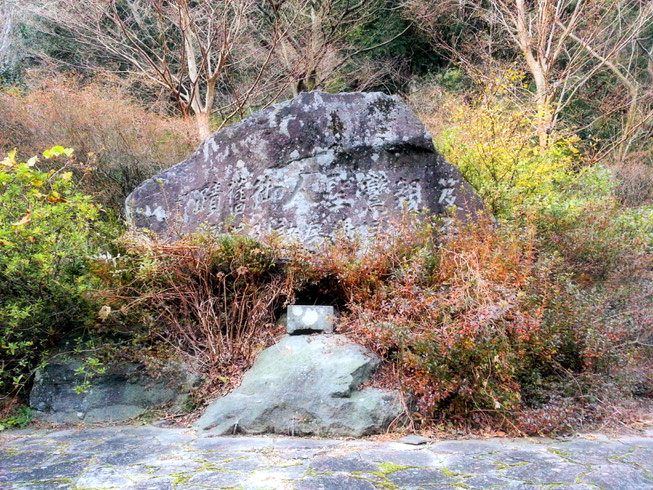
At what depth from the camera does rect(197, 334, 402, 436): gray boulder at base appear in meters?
3.79

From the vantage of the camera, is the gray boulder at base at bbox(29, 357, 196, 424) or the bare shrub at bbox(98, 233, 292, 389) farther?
the bare shrub at bbox(98, 233, 292, 389)

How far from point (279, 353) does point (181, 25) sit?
22.4ft

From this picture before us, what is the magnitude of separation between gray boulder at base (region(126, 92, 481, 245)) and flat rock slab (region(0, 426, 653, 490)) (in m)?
2.27

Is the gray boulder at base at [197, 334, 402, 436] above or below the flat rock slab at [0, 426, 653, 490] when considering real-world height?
above

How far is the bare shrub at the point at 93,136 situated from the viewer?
8398 mm

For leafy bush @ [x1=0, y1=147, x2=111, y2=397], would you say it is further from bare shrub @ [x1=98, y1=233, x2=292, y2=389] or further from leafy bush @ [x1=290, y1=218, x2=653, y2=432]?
leafy bush @ [x1=290, y1=218, x2=653, y2=432]

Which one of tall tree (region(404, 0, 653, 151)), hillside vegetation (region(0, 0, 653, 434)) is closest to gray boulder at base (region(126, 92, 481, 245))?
hillside vegetation (region(0, 0, 653, 434))

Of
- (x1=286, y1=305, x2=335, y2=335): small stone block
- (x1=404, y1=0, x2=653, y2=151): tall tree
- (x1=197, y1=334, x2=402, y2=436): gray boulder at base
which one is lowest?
(x1=197, y1=334, x2=402, y2=436): gray boulder at base

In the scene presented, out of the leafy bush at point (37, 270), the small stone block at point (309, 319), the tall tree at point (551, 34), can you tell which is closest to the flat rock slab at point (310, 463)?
the leafy bush at point (37, 270)

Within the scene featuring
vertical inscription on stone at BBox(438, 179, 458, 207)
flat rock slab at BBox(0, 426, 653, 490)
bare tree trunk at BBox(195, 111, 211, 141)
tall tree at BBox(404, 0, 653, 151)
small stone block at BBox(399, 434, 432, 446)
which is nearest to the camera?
flat rock slab at BBox(0, 426, 653, 490)

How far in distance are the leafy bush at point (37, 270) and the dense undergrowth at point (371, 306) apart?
0.5 inches

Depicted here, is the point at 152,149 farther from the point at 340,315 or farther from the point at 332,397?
the point at 332,397

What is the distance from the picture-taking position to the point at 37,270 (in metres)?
4.23

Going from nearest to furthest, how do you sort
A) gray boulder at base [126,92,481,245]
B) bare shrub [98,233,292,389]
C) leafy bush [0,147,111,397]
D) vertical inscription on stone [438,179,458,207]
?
leafy bush [0,147,111,397]
bare shrub [98,233,292,389]
gray boulder at base [126,92,481,245]
vertical inscription on stone [438,179,458,207]
